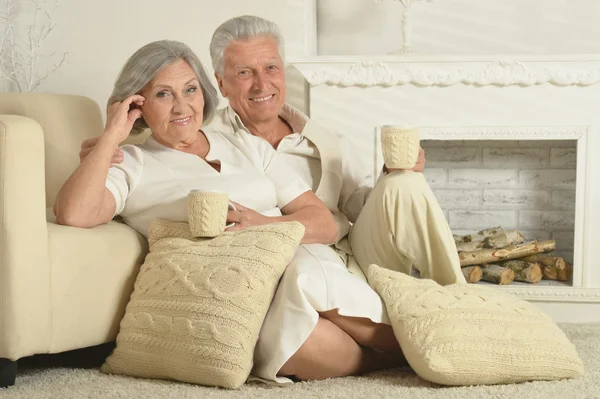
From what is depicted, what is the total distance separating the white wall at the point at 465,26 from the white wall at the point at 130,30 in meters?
0.18

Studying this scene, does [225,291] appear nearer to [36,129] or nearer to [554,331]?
[36,129]

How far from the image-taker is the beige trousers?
2152 mm

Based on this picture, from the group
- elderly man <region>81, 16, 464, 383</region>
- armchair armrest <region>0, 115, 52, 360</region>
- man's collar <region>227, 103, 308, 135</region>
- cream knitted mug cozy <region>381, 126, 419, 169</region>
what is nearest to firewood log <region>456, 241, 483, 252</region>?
elderly man <region>81, 16, 464, 383</region>

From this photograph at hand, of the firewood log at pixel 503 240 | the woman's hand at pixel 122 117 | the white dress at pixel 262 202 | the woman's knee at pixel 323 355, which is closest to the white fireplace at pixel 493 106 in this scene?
the firewood log at pixel 503 240

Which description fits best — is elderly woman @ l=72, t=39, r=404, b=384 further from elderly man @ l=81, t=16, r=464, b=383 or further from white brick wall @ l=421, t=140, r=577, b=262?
white brick wall @ l=421, t=140, r=577, b=262

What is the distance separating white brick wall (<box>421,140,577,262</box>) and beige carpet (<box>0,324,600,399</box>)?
172cm

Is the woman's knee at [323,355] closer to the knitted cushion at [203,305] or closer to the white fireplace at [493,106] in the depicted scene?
the knitted cushion at [203,305]

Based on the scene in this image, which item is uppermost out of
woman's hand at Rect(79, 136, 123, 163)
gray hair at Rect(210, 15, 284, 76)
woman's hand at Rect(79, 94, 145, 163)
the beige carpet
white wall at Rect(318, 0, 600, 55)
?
white wall at Rect(318, 0, 600, 55)

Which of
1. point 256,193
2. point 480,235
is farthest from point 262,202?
point 480,235

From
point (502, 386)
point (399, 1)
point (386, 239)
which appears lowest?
point (502, 386)

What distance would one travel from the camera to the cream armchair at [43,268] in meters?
1.87

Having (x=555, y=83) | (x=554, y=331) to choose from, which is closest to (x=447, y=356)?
(x=554, y=331)

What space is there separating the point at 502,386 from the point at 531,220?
1.99 metres

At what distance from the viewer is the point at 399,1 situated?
3611 mm
